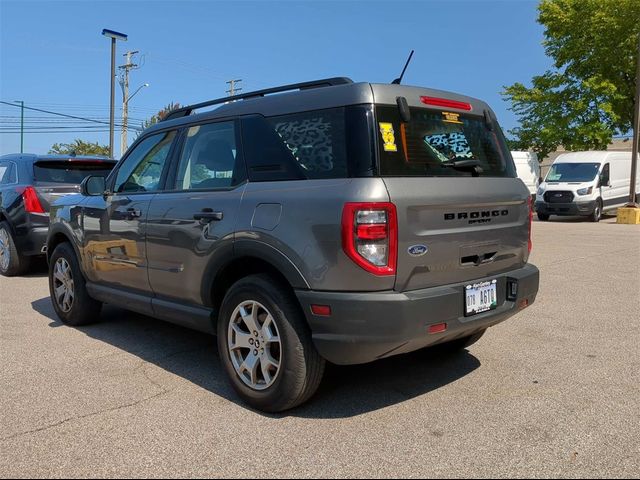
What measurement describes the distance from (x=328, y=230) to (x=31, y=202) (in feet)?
20.2

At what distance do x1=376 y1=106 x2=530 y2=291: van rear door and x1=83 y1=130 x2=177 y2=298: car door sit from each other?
1964mm

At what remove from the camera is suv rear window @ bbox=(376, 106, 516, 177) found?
126 inches

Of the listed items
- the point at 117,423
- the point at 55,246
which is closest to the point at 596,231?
the point at 55,246

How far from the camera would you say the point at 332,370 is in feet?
13.7

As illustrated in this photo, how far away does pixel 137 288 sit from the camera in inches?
177

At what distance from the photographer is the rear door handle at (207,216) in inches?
145

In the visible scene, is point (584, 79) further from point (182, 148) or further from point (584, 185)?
point (182, 148)

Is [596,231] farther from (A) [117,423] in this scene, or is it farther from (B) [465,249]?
(A) [117,423]

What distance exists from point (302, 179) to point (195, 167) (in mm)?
1166

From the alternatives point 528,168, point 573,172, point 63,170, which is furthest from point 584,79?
point 63,170

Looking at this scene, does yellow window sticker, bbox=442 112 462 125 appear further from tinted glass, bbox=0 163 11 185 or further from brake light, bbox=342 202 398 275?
tinted glass, bbox=0 163 11 185

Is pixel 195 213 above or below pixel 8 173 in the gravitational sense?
below

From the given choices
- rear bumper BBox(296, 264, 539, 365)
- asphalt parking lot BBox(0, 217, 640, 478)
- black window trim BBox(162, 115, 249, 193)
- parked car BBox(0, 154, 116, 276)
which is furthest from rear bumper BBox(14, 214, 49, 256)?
rear bumper BBox(296, 264, 539, 365)

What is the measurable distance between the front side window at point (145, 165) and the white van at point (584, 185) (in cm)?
1655
